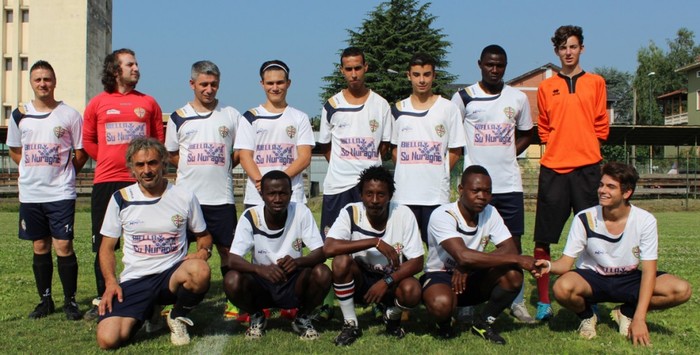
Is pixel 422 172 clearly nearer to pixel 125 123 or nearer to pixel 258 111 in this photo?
pixel 258 111

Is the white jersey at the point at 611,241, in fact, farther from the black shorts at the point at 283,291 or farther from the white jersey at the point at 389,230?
the black shorts at the point at 283,291

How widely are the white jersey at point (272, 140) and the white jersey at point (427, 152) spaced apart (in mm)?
827

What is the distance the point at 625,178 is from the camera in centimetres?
462

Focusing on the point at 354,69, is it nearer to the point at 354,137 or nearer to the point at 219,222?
the point at 354,137

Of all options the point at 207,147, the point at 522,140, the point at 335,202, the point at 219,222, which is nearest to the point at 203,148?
the point at 207,147

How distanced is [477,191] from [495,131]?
0.94 meters

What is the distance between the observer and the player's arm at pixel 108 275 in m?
4.52

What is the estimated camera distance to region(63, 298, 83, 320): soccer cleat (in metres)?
5.36

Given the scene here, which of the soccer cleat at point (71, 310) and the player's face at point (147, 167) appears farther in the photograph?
Answer: the soccer cleat at point (71, 310)

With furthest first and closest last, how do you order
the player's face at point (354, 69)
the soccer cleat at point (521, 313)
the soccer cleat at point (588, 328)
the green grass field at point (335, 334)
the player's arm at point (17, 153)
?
the player's arm at point (17, 153), the player's face at point (354, 69), the soccer cleat at point (521, 313), the soccer cleat at point (588, 328), the green grass field at point (335, 334)

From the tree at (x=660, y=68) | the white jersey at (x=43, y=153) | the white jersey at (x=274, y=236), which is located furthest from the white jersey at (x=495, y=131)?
the tree at (x=660, y=68)

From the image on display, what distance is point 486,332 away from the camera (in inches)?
185

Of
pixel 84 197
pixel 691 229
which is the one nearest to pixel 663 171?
pixel 691 229

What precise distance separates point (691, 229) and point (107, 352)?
46.5 feet
